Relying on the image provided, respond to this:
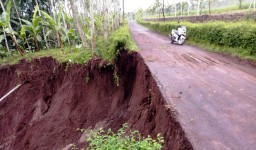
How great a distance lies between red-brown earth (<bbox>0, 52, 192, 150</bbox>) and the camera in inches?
277

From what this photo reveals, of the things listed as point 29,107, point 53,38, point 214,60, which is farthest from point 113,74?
point 53,38

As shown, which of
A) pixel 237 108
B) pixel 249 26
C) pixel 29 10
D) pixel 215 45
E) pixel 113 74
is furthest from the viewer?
pixel 29 10

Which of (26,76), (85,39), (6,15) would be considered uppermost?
(6,15)

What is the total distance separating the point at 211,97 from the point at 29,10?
13475 mm

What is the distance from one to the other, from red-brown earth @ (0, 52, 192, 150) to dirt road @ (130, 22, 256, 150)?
57 centimetres

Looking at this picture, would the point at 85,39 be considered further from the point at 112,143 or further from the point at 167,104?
the point at 112,143

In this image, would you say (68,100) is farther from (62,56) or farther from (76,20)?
(76,20)

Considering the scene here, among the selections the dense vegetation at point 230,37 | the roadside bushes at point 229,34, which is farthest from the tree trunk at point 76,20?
the roadside bushes at point 229,34

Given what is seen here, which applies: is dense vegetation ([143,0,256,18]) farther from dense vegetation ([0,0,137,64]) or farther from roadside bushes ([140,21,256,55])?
dense vegetation ([0,0,137,64])

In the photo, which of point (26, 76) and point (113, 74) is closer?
point (113, 74)

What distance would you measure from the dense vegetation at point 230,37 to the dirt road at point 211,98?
1238mm

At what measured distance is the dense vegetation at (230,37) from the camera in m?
8.96

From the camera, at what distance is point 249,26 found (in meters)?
9.32

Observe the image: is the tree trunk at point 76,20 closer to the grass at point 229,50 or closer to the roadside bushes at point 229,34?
the grass at point 229,50
